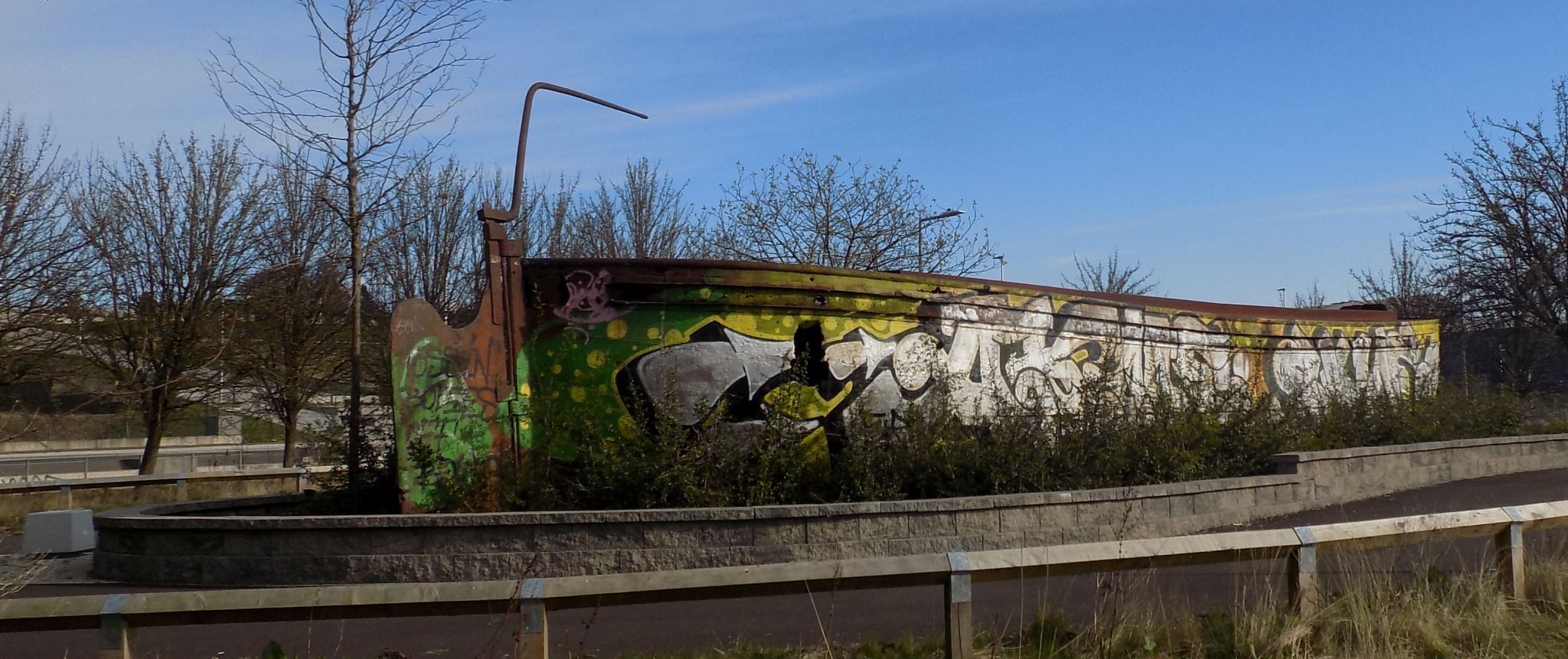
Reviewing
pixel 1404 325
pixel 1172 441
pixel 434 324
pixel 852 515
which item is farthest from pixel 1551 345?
pixel 434 324

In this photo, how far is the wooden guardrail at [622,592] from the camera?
521 cm

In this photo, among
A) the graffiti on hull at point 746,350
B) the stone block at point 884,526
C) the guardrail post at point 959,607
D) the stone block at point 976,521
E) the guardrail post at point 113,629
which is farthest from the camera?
the graffiti on hull at point 746,350

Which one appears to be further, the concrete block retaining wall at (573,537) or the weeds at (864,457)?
the weeds at (864,457)

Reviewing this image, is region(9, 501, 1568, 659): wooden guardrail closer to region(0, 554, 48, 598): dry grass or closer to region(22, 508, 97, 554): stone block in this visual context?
region(0, 554, 48, 598): dry grass

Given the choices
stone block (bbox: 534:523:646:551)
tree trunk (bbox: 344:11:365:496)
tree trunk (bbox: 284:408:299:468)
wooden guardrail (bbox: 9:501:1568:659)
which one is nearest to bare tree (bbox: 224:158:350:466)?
tree trunk (bbox: 284:408:299:468)

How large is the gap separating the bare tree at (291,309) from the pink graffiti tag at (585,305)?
1093cm

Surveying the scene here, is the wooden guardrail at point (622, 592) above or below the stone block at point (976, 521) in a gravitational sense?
above

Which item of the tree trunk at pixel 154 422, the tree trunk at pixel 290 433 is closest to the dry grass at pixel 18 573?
the tree trunk at pixel 154 422

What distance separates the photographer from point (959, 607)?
5.65 m

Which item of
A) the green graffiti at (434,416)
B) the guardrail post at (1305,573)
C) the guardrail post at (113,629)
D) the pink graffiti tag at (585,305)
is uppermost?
the pink graffiti tag at (585,305)

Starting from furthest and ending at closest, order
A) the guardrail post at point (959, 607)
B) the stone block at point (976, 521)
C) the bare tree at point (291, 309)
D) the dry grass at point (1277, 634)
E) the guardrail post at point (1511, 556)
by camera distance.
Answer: the bare tree at point (291, 309) → the stone block at point (976, 521) → the guardrail post at point (1511, 556) → the dry grass at point (1277, 634) → the guardrail post at point (959, 607)

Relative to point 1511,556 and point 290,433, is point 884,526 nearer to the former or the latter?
point 1511,556

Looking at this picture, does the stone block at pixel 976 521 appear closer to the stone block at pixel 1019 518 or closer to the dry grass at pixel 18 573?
the stone block at pixel 1019 518

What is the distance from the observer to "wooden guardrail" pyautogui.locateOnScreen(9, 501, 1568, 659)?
5.21 metres
